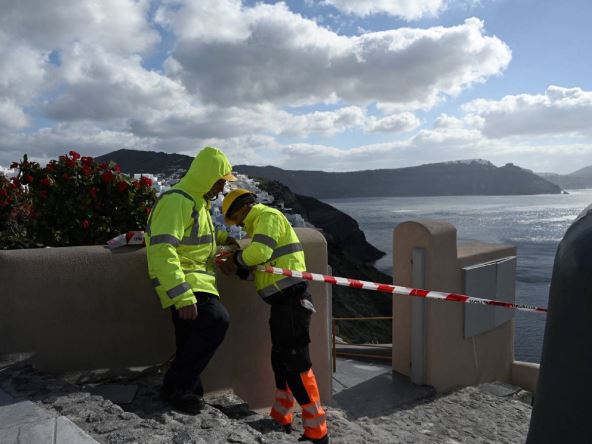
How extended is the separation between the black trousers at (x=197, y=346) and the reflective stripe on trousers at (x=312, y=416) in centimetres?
83

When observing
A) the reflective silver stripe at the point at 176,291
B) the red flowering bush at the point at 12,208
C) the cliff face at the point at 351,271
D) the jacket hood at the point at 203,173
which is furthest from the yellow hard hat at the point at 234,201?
the cliff face at the point at 351,271

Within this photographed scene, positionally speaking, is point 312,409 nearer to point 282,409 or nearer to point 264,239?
point 282,409

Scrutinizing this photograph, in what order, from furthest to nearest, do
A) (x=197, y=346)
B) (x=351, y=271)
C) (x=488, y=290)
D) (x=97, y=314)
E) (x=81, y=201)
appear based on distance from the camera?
(x=351, y=271), (x=488, y=290), (x=81, y=201), (x=97, y=314), (x=197, y=346)

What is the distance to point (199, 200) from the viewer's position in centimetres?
387

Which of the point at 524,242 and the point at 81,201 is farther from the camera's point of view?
the point at 524,242

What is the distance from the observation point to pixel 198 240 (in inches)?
150

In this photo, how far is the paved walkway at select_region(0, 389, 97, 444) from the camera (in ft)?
8.81

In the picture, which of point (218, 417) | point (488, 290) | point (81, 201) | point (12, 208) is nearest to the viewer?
point (218, 417)

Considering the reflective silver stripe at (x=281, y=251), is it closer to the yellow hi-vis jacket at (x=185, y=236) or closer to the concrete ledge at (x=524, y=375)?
the yellow hi-vis jacket at (x=185, y=236)

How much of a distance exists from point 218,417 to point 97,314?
1327mm

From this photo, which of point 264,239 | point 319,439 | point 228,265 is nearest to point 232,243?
point 228,265

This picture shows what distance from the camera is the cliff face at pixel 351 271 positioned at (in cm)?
2983

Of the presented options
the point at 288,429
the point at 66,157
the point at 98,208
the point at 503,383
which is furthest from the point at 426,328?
the point at 66,157

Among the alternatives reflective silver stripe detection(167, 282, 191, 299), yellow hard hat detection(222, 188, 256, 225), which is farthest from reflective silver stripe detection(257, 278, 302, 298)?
reflective silver stripe detection(167, 282, 191, 299)
